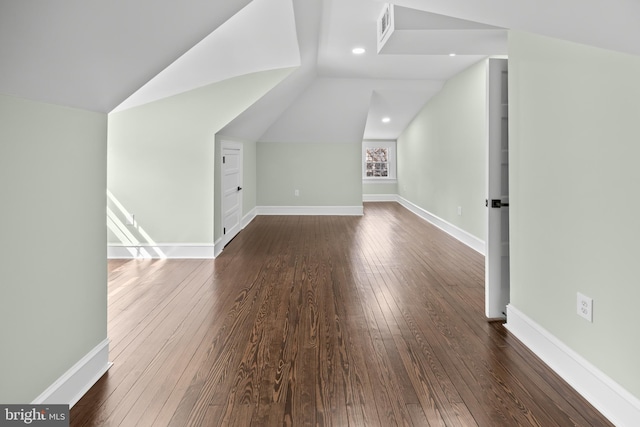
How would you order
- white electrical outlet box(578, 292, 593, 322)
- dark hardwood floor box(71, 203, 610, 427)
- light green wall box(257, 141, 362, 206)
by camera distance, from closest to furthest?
dark hardwood floor box(71, 203, 610, 427)
white electrical outlet box(578, 292, 593, 322)
light green wall box(257, 141, 362, 206)

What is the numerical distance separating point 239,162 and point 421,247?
10.4ft

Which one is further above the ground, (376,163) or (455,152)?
(376,163)

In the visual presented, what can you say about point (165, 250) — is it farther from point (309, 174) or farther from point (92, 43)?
point (309, 174)

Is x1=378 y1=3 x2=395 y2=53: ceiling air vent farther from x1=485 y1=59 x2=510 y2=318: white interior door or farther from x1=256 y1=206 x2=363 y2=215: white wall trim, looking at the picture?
x1=256 y1=206 x2=363 y2=215: white wall trim

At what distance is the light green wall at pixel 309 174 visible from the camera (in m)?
9.13

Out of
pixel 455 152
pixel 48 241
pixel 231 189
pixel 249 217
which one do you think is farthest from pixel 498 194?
pixel 249 217

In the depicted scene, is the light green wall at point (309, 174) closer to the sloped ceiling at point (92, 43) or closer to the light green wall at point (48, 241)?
the sloped ceiling at point (92, 43)

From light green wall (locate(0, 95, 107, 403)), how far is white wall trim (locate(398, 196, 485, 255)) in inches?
170

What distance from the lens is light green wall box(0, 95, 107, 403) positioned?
65.9 inches

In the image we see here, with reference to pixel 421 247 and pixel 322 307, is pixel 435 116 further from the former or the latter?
pixel 322 307

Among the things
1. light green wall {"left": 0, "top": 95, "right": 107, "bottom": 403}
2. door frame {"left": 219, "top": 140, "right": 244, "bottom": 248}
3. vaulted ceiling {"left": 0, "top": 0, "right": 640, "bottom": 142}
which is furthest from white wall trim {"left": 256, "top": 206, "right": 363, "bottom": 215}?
light green wall {"left": 0, "top": 95, "right": 107, "bottom": 403}

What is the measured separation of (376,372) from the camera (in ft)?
7.83

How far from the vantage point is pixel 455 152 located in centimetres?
648

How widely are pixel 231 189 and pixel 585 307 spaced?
5.21 m
